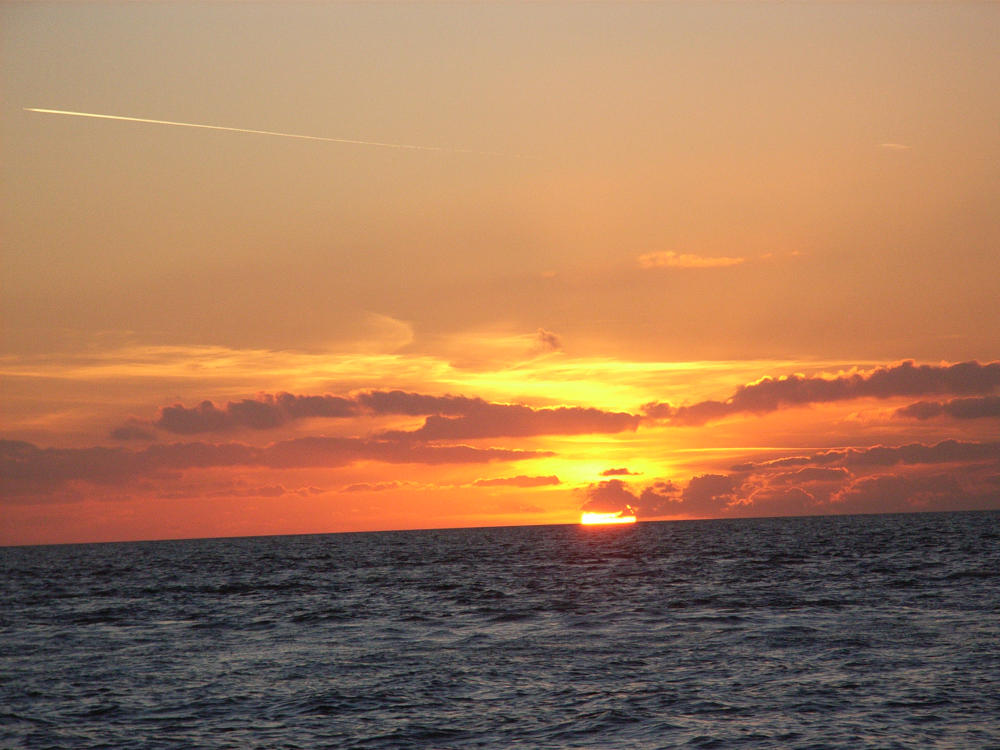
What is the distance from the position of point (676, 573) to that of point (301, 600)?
27.6 metres

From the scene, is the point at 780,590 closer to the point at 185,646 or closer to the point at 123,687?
the point at 185,646

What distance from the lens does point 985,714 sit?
2342 centimetres

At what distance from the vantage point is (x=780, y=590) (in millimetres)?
54594

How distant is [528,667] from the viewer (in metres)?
31.6

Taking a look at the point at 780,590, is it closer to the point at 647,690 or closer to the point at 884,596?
the point at 884,596

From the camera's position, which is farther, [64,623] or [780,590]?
[780,590]

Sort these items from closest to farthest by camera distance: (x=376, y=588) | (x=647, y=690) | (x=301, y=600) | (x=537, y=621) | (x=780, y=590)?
(x=647, y=690) → (x=537, y=621) → (x=780, y=590) → (x=301, y=600) → (x=376, y=588)

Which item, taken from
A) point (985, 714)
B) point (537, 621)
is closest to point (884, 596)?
point (537, 621)

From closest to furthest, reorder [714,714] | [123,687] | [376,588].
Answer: [714,714] < [123,687] < [376,588]

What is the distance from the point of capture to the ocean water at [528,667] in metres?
23.4

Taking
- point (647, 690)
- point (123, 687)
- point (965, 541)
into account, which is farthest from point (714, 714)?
point (965, 541)

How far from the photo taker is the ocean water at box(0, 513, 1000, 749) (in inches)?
920

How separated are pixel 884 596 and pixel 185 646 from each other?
3464cm

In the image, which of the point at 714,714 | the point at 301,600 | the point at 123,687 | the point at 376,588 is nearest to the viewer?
the point at 714,714
